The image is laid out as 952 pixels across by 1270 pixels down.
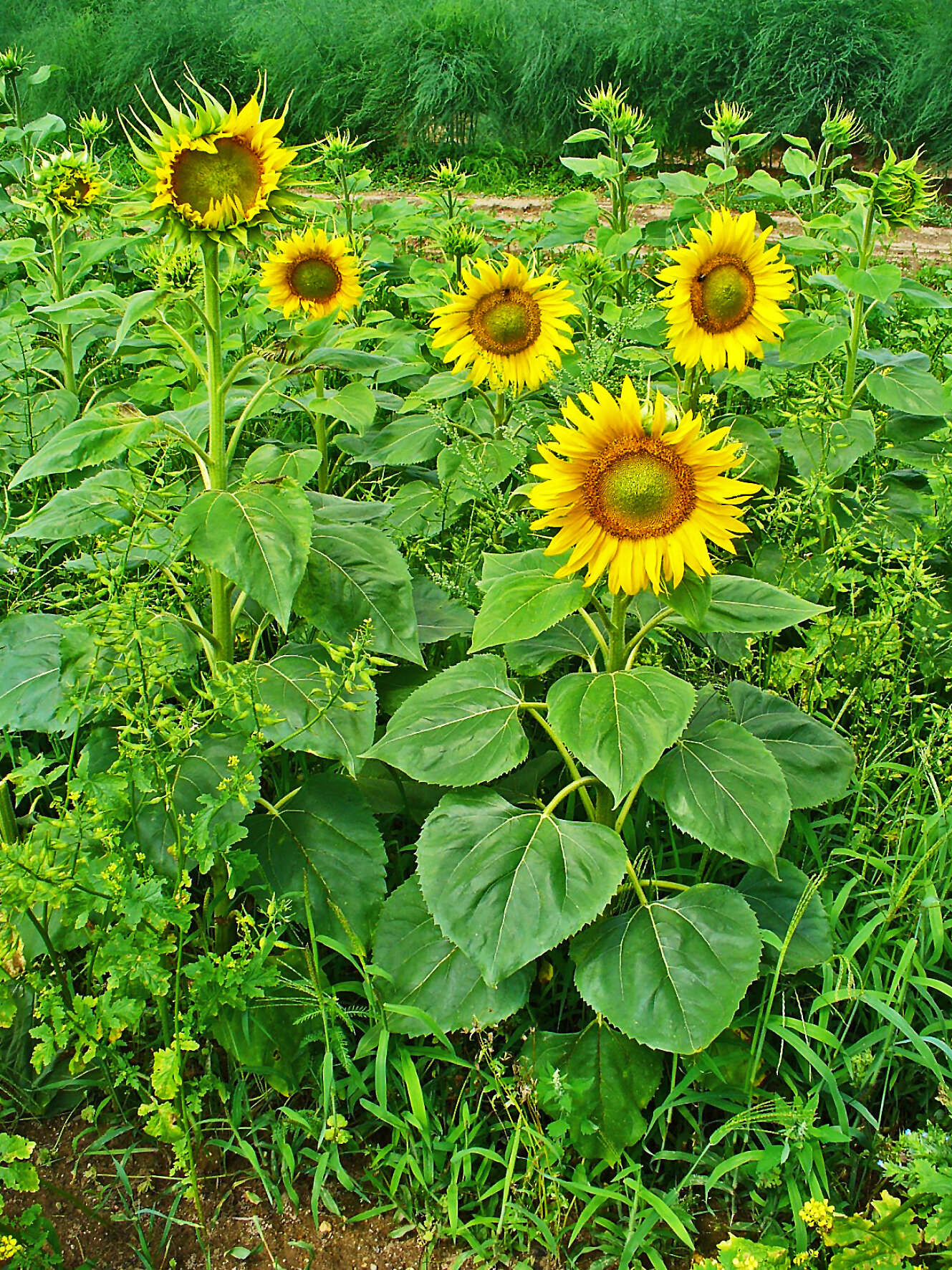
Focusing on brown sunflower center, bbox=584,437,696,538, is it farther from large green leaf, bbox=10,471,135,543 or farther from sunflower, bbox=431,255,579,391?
sunflower, bbox=431,255,579,391

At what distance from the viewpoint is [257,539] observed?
1835 millimetres

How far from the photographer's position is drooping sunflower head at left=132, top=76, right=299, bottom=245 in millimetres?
1814

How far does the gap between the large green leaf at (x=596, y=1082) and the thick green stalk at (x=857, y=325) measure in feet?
6.13

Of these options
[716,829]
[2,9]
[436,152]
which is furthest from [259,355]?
[2,9]

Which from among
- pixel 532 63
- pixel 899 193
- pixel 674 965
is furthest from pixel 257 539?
pixel 532 63

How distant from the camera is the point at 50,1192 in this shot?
173 cm

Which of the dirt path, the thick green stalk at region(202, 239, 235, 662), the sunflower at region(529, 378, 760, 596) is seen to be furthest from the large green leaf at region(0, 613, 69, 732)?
the dirt path

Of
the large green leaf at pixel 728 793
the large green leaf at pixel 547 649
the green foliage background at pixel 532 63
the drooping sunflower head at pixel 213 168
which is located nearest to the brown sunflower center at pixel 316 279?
the drooping sunflower head at pixel 213 168

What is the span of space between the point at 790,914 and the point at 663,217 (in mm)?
4716

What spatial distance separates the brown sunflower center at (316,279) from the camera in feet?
9.31

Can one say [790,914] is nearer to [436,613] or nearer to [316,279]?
[436,613]

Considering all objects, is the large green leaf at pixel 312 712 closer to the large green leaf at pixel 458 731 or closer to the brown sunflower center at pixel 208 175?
the large green leaf at pixel 458 731

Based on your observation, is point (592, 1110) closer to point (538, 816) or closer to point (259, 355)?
point (538, 816)

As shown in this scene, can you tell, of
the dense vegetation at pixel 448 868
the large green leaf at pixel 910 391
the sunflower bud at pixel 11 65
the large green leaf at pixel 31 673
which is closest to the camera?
the dense vegetation at pixel 448 868
